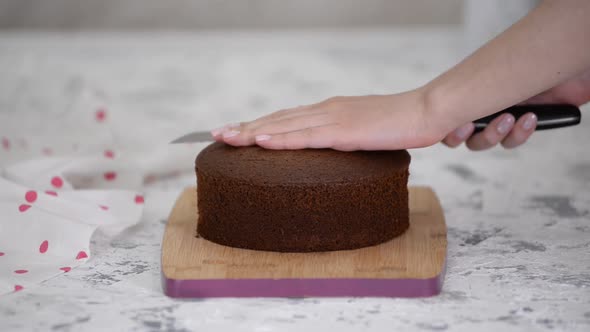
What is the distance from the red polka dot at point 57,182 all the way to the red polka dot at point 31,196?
0.19 meters

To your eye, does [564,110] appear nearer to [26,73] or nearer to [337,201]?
[337,201]

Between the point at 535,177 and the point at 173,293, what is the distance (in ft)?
3.24

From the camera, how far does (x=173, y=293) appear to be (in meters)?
1.27

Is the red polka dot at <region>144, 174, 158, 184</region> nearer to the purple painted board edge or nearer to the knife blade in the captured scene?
the knife blade

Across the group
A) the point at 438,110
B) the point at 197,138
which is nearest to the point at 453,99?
the point at 438,110

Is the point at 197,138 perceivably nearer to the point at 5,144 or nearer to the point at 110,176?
the point at 110,176

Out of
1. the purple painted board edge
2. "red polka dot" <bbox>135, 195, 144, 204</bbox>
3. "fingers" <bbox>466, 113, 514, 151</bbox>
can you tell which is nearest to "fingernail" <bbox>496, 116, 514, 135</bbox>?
"fingers" <bbox>466, 113, 514, 151</bbox>

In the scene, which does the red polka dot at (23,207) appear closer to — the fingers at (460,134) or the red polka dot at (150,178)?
the red polka dot at (150,178)

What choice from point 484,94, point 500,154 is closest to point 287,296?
point 484,94

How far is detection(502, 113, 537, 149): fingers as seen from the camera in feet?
5.10

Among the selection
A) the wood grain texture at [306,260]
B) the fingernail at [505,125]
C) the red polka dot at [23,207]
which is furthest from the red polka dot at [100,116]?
the fingernail at [505,125]

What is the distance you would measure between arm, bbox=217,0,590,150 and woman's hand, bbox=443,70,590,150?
17 cm

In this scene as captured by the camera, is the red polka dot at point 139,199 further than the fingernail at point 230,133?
Yes

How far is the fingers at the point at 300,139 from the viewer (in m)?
1.43
